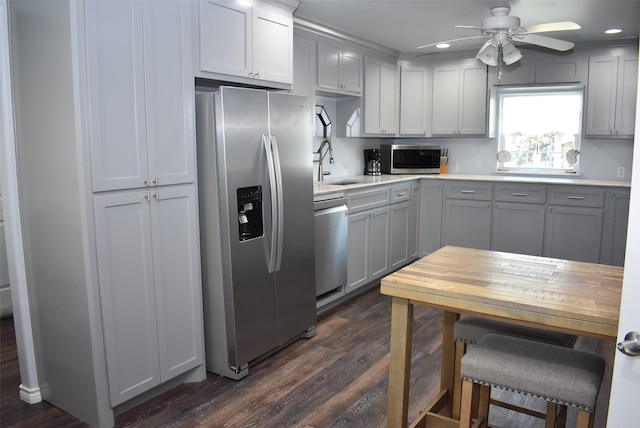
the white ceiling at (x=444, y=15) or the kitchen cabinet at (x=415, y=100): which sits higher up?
the white ceiling at (x=444, y=15)

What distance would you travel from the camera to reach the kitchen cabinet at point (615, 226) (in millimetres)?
4527

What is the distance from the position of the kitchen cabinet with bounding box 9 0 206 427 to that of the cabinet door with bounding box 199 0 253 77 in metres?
0.19

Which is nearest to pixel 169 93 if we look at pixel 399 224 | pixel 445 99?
pixel 399 224

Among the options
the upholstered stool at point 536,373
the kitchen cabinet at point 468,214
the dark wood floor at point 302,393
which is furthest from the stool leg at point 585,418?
the kitchen cabinet at point 468,214

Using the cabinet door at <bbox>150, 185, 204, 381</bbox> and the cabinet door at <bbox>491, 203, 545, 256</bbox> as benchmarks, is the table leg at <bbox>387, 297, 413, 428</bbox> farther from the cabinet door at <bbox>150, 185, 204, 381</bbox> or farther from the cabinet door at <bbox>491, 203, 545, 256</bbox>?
the cabinet door at <bbox>491, 203, 545, 256</bbox>

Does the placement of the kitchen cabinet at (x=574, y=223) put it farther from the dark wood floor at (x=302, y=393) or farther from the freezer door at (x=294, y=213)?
the freezer door at (x=294, y=213)

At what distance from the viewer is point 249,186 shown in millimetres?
2836

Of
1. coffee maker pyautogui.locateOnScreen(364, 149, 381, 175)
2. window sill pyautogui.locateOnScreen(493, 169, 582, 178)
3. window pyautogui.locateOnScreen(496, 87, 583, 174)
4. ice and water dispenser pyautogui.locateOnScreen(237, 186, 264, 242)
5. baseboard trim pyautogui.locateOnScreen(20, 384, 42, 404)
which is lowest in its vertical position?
baseboard trim pyautogui.locateOnScreen(20, 384, 42, 404)

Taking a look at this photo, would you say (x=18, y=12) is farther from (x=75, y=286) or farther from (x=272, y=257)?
(x=272, y=257)

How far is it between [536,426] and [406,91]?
3960mm

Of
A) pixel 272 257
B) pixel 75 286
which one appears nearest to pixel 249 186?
pixel 272 257

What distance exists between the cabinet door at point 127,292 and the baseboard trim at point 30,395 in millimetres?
569

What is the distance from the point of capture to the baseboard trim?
2.62m

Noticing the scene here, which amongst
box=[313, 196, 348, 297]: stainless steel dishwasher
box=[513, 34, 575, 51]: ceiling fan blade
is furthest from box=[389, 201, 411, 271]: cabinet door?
box=[513, 34, 575, 51]: ceiling fan blade
